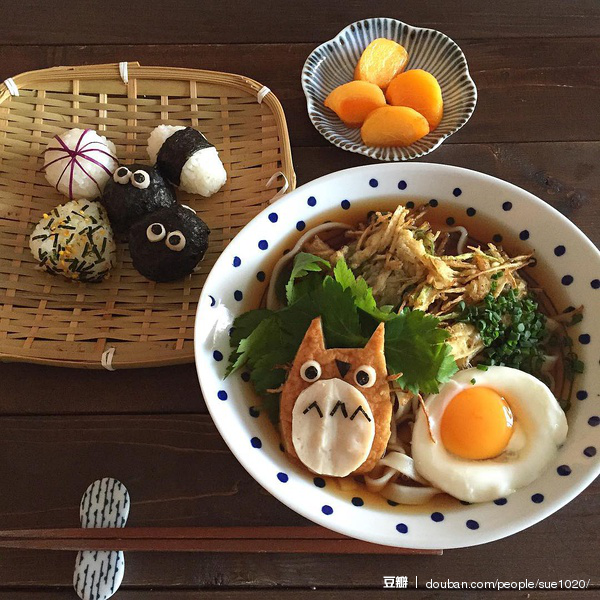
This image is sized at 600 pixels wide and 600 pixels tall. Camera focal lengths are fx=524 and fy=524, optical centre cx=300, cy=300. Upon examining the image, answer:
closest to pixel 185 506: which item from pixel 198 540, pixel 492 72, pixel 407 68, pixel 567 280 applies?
pixel 198 540

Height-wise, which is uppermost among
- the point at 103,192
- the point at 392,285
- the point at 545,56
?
the point at 545,56

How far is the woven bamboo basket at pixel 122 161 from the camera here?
123 cm

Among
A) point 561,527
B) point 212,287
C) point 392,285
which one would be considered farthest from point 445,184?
point 561,527

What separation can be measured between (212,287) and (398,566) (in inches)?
28.0

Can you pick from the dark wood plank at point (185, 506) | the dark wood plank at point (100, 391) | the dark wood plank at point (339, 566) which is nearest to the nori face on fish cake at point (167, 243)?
the dark wood plank at point (100, 391)

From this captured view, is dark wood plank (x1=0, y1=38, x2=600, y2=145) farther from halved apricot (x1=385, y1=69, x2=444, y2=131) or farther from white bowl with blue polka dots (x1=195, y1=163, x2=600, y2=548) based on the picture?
white bowl with blue polka dots (x1=195, y1=163, x2=600, y2=548)

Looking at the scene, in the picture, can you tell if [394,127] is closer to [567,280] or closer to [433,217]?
[433,217]

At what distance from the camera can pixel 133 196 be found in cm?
128

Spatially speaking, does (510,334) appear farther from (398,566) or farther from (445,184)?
(398,566)

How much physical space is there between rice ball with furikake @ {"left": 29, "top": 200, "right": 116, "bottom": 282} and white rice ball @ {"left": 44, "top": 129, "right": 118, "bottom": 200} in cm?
5

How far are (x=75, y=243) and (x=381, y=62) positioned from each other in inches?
38.5

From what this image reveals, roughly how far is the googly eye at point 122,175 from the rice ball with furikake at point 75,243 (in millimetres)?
97

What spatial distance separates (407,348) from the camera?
3.23 feet

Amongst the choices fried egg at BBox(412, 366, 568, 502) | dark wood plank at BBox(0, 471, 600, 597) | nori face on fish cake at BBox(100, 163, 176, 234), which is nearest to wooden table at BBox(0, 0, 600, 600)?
dark wood plank at BBox(0, 471, 600, 597)
